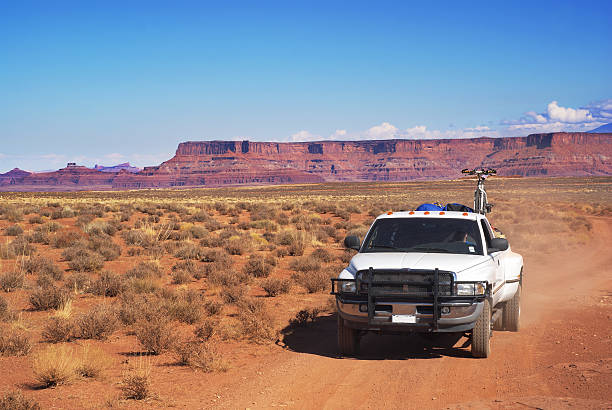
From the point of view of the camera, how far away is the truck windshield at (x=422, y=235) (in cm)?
800

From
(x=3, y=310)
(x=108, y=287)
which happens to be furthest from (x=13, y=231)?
(x=3, y=310)

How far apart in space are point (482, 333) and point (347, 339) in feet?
5.47

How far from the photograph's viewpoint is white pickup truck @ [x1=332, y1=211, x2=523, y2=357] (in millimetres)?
6852

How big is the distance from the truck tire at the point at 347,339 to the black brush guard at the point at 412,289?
1.84ft

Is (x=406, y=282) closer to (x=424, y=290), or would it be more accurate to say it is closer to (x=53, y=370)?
(x=424, y=290)

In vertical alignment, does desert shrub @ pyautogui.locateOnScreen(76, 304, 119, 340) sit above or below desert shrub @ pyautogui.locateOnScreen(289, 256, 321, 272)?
above

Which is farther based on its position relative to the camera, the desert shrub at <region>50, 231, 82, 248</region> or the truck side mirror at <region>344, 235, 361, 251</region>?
the desert shrub at <region>50, 231, 82, 248</region>

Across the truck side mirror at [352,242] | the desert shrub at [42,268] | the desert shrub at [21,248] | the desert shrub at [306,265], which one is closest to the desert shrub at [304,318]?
the truck side mirror at [352,242]

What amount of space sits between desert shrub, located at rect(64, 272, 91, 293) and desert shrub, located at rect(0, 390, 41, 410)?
7158 mm

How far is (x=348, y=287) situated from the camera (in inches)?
285

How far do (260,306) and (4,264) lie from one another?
31.5 feet

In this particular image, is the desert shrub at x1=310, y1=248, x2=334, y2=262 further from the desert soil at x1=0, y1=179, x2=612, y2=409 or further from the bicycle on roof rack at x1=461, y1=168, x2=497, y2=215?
the desert soil at x1=0, y1=179, x2=612, y2=409

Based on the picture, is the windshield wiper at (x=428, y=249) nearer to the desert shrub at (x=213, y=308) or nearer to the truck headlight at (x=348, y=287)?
the truck headlight at (x=348, y=287)

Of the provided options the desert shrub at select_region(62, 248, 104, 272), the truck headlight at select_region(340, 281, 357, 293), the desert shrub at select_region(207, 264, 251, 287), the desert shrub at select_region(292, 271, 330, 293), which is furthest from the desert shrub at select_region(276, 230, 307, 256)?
the truck headlight at select_region(340, 281, 357, 293)
